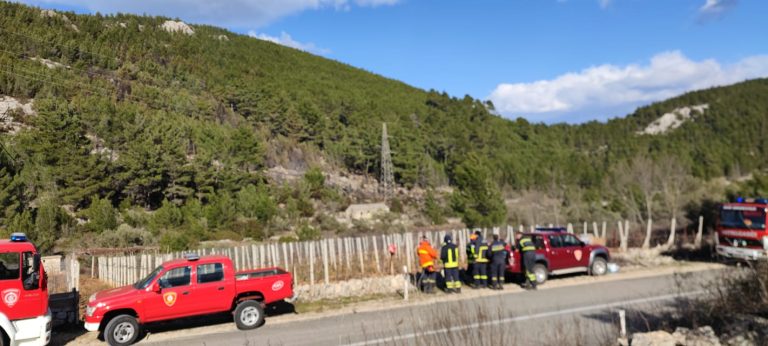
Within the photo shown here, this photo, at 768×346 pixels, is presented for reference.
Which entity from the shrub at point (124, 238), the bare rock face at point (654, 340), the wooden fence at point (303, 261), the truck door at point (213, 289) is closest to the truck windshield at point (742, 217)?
the wooden fence at point (303, 261)

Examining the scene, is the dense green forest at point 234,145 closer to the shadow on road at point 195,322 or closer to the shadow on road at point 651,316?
the shadow on road at point 195,322

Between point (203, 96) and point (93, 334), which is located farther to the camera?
point (203, 96)

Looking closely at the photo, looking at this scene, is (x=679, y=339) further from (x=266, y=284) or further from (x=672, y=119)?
(x=672, y=119)

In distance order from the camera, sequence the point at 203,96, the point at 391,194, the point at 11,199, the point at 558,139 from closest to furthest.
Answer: the point at 11,199
the point at 391,194
the point at 203,96
the point at 558,139

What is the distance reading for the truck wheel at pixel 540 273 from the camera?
17219mm

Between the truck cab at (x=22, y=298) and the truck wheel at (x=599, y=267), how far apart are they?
16091 mm

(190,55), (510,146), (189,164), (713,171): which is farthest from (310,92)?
(713,171)

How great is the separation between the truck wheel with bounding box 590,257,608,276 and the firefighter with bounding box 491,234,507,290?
422cm

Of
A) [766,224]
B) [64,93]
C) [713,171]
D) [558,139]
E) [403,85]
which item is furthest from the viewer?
[403,85]

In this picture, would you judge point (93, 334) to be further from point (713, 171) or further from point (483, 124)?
point (483, 124)

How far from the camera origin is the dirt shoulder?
11.6 meters

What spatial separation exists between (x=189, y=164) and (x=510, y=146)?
2901 inches

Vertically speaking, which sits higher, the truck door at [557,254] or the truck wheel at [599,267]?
the truck door at [557,254]

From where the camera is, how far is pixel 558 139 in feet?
450
